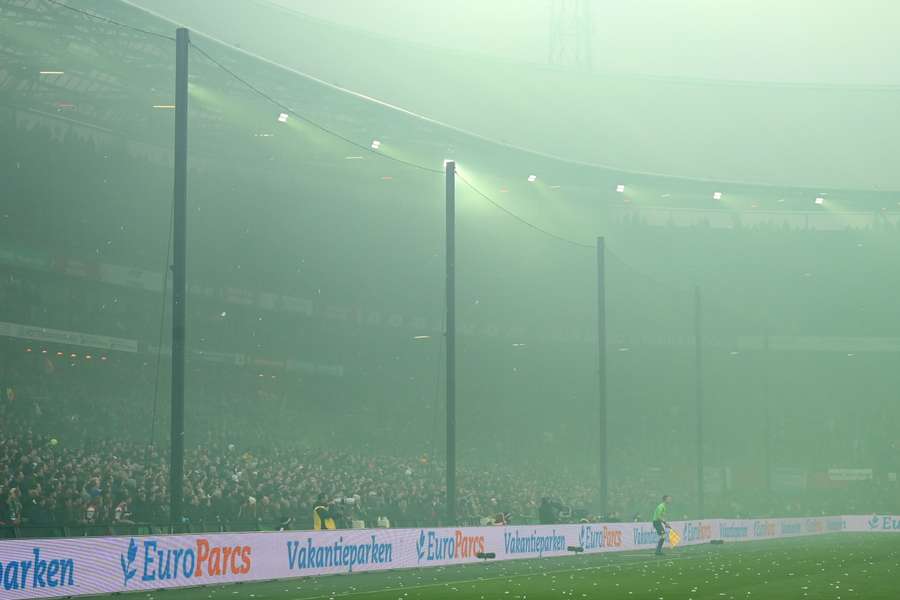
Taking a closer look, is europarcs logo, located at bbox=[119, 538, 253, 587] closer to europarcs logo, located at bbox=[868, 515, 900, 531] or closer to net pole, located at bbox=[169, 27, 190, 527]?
net pole, located at bbox=[169, 27, 190, 527]

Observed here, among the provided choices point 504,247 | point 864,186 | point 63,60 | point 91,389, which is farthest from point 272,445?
point 864,186

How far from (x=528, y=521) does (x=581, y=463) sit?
96.5 ft

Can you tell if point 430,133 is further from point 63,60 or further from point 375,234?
point 63,60

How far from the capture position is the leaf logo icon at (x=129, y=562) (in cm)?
1883

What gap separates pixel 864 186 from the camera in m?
98.1

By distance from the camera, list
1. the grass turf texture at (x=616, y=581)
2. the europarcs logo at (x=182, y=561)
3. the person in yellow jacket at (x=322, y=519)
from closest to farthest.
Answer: the europarcs logo at (x=182, y=561) → the grass turf texture at (x=616, y=581) → the person in yellow jacket at (x=322, y=519)

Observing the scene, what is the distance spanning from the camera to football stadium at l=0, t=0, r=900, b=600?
2603 cm

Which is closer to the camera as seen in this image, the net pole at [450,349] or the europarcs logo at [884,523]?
the net pole at [450,349]

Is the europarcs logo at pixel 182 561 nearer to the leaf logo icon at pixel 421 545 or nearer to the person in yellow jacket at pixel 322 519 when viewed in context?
the person in yellow jacket at pixel 322 519

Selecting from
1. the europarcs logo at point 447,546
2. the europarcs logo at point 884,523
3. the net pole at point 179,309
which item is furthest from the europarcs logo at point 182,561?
→ the europarcs logo at point 884,523

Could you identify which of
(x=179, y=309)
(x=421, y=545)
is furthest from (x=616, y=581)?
(x=179, y=309)

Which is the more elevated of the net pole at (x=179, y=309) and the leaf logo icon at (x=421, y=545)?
the net pole at (x=179, y=309)

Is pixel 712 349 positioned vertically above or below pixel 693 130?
below

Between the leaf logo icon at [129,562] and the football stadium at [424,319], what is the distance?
0.13 metres
